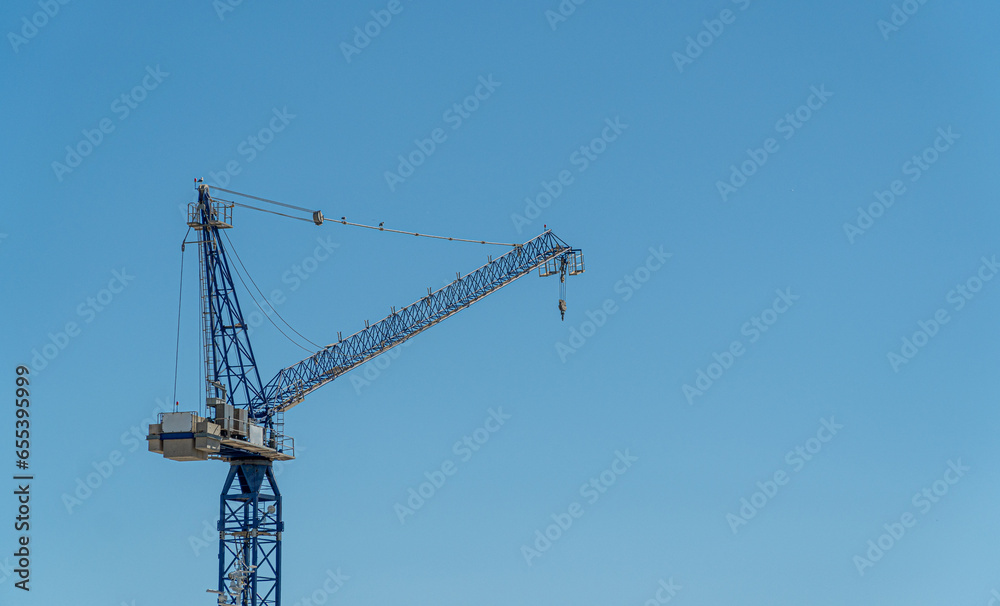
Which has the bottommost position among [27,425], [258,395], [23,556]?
[23,556]

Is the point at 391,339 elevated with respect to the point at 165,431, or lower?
elevated

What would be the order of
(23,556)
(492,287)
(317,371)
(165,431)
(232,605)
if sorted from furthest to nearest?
(492,287) → (317,371) → (232,605) → (165,431) → (23,556)

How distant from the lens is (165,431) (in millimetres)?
126000

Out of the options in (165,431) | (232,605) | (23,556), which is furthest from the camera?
(232,605)

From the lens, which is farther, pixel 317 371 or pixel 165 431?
pixel 317 371

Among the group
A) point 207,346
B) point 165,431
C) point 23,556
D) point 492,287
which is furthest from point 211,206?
point 23,556

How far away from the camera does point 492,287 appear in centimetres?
15912

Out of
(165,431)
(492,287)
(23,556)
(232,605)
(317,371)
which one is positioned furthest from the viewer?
(492,287)

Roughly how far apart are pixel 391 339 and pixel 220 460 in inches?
932

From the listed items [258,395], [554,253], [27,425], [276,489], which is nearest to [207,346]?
[258,395]

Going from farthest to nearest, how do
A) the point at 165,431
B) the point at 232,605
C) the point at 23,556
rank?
the point at 232,605 < the point at 165,431 < the point at 23,556

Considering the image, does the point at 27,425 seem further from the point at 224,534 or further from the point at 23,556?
the point at 224,534

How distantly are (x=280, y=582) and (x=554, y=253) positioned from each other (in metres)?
48.5

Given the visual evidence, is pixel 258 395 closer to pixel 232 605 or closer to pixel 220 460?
pixel 220 460
